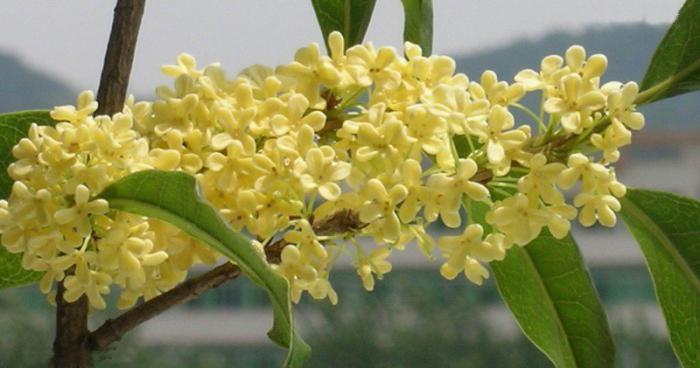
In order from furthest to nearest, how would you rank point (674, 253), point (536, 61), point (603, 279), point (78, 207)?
point (603, 279), point (536, 61), point (674, 253), point (78, 207)

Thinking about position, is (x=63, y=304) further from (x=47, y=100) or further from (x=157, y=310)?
(x=47, y=100)

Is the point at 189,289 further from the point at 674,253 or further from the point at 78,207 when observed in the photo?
the point at 674,253

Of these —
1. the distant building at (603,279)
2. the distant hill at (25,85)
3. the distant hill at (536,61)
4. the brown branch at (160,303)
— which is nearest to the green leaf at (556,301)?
the brown branch at (160,303)

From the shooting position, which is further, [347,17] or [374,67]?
[347,17]

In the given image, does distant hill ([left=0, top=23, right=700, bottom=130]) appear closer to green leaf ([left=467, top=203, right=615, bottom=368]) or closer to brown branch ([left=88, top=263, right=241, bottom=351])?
green leaf ([left=467, top=203, right=615, bottom=368])

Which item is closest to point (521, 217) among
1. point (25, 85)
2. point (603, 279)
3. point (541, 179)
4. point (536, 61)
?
point (541, 179)
